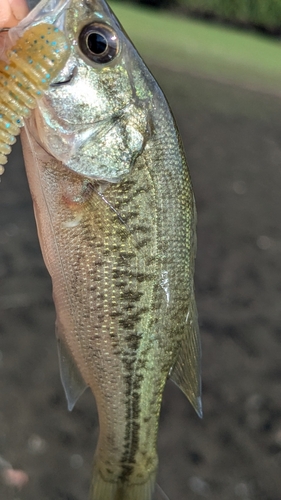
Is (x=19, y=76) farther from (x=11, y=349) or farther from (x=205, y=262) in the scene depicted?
(x=205, y=262)

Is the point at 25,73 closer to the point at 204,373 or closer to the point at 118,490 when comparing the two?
the point at 118,490

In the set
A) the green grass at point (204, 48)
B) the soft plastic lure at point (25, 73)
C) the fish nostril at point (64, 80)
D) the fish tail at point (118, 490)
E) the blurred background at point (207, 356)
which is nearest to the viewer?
the soft plastic lure at point (25, 73)

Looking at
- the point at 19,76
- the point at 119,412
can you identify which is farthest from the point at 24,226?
the point at 19,76

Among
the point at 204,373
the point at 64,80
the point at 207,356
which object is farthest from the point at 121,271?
the point at 207,356

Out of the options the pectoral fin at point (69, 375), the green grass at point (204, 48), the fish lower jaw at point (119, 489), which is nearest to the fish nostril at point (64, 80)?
the pectoral fin at point (69, 375)

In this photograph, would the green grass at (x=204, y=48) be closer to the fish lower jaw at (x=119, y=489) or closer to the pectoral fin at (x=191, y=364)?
the pectoral fin at (x=191, y=364)

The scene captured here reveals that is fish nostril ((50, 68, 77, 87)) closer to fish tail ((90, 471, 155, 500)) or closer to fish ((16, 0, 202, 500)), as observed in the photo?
fish ((16, 0, 202, 500))

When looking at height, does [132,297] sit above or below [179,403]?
above
